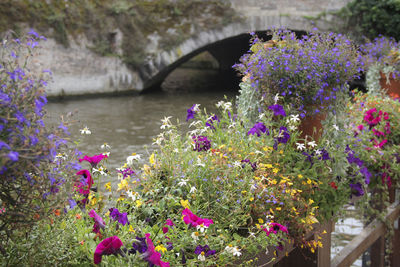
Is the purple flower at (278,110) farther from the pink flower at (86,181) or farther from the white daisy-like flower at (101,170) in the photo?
the pink flower at (86,181)

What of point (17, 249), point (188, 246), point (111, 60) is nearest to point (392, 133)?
point (188, 246)

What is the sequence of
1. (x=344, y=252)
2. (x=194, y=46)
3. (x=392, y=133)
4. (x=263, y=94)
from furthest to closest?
(x=194, y=46) < (x=392, y=133) < (x=344, y=252) < (x=263, y=94)

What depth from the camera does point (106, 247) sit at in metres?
1.19

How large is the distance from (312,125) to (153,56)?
28.6ft

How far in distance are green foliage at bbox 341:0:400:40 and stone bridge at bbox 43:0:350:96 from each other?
315 mm

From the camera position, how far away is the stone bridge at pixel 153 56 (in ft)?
32.8

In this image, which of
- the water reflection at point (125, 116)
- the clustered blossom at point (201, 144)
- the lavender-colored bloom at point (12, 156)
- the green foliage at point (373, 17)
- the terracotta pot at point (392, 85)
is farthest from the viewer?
the green foliage at point (373, 17)

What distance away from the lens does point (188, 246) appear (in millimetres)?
1510

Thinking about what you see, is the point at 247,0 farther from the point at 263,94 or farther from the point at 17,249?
the point at 17,249

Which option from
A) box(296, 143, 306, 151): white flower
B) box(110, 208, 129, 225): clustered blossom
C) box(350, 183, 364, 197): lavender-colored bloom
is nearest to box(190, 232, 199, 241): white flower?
box(110, 208, 129, 225): clustered blossom

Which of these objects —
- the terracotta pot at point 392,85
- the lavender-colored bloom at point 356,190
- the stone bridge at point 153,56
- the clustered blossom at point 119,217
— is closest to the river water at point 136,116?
the stone bridge at point 153,56

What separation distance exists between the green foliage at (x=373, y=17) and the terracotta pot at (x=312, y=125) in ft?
31.5

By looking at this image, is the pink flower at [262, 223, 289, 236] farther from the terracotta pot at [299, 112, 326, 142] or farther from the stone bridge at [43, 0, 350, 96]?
the stone bridge at [43, 0, 350, 96]

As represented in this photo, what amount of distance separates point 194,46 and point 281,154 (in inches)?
365
